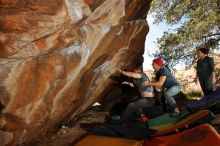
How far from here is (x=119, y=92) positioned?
12234 mm

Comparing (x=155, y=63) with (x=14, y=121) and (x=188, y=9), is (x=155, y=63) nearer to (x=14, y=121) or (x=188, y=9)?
(x=14, y=121)

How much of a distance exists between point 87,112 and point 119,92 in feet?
4.60

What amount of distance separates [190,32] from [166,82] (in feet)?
16.8

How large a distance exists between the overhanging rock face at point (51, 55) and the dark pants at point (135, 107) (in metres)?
1.50

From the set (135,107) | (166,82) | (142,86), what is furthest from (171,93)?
(135,107)

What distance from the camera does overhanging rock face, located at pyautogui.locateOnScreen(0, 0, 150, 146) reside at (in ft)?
22.9

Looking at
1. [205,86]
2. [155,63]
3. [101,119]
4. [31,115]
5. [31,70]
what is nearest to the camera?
[31,70]

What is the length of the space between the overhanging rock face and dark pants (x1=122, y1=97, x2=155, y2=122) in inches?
59.1

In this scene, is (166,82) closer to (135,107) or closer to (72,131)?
(135,107)

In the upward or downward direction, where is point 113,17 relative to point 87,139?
upward

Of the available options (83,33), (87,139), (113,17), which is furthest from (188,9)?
(87,139)

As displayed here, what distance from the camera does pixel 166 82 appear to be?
9.62m

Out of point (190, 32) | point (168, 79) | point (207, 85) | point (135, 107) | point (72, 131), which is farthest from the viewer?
point (190, 32)

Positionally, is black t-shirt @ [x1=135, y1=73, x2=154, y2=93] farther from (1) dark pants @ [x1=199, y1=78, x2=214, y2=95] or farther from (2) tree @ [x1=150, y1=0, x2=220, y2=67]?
(2) tree @ [x1=150, y1=0, x2=220, y2=67]
